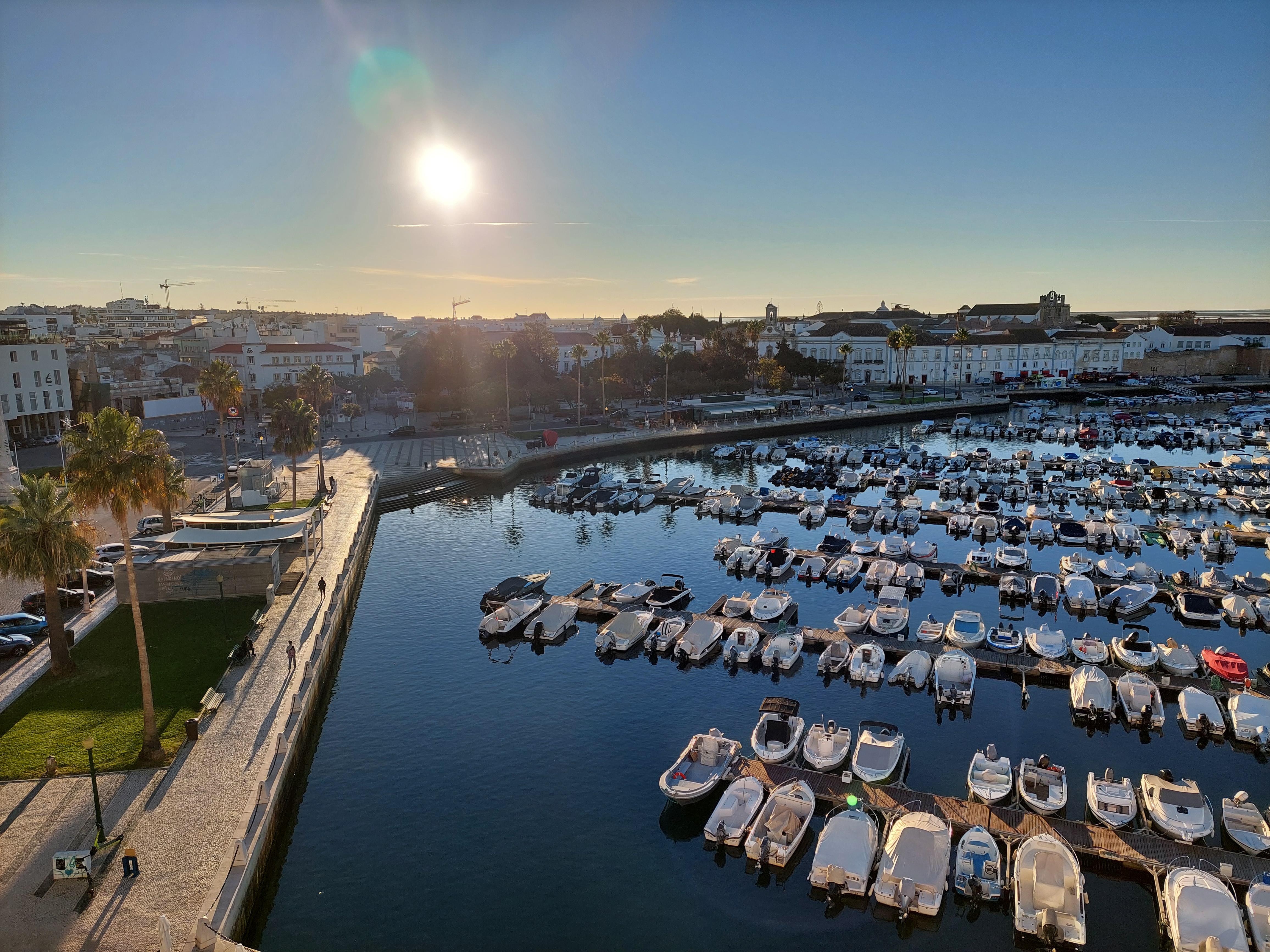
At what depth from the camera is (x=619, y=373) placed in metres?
142

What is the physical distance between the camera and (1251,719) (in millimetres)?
31562

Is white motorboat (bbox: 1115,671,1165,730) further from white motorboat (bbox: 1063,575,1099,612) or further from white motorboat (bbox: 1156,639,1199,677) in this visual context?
white motorboat (bbox: 1063,575,1099,612)

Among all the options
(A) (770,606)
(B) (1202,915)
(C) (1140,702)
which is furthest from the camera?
(A) (770,606)

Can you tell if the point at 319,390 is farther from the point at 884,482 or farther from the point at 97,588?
the point at 884,482

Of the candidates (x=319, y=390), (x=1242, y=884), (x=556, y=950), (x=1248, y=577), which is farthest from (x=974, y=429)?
(x=556, y=950)

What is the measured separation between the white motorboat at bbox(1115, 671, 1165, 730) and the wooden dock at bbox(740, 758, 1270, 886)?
19.1ft

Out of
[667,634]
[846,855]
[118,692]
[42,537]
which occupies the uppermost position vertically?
[42,537]

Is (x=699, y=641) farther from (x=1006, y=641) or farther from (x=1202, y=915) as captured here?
(x=1202, y=915)

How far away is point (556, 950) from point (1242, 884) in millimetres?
18533

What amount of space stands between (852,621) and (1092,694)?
11.1 metres

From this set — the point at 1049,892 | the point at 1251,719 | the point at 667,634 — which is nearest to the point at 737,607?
the point at 667,634

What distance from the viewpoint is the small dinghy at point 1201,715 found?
104ft

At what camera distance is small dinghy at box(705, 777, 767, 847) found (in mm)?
25672

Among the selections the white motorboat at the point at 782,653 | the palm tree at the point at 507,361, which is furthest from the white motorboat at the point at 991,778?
the palm tree at the point at 507,361
